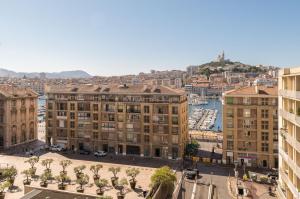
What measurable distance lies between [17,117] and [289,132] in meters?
76.9

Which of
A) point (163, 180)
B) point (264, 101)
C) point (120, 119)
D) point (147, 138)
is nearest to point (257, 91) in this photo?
point (264, 101)

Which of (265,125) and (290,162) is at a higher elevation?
(265,125)

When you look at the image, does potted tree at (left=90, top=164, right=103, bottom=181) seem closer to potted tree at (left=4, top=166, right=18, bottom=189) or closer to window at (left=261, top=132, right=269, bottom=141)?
potted tree at (left=4, top=166, right=18, bottom=189)

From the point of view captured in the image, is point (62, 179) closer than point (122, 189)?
Yes

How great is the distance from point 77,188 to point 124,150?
26366mm

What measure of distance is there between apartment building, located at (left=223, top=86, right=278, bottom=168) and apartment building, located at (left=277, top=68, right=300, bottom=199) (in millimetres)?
25987

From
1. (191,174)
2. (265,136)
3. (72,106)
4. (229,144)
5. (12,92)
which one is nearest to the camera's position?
(191,174)

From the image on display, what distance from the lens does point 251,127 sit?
70438mm

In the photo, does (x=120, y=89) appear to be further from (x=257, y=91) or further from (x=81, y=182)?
(x=257, y=91)

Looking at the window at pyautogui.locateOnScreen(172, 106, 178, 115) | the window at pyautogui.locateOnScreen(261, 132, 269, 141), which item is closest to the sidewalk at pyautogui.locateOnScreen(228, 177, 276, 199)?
the window at pyautogui.locateOnScreen(261, 132, 269, 141)

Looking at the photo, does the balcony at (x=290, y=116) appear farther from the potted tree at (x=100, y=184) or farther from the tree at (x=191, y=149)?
the tree at (x=191, y=149)

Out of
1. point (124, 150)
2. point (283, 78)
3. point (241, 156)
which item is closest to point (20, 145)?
A: point (124, 150)

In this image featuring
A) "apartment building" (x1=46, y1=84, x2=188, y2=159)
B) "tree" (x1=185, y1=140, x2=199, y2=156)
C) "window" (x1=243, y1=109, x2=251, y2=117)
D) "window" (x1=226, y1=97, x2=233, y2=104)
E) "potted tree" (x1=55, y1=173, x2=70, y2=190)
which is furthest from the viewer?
"tree" (x1=185, y1=140, x2=199, y2=156)

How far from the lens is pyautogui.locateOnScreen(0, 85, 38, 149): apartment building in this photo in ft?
286
